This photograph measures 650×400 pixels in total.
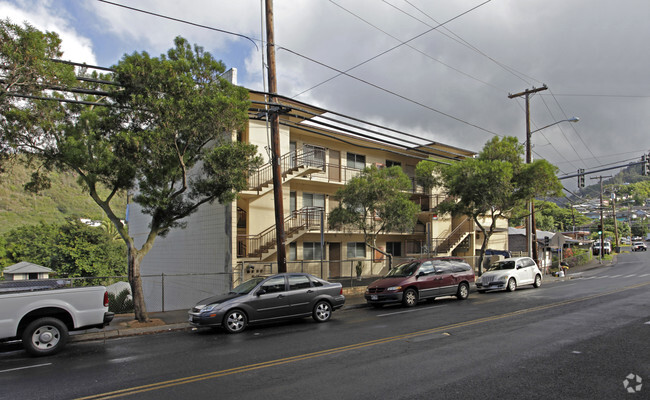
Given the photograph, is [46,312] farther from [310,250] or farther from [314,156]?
[314,156]

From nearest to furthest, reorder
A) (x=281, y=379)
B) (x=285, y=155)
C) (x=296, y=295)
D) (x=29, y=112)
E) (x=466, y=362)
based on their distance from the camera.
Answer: (x=281, y=379) < (x=466, y=362) < (x=29, y=112) < (x=296, y=295) < (x=285, y=155)

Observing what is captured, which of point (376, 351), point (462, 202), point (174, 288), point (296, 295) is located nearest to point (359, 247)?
point (462, 202)

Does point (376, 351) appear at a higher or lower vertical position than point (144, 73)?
lower

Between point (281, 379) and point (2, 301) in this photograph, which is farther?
point (2, 301)

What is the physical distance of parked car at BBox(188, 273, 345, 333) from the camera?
10.9 metres

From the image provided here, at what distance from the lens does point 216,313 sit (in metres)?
10.8

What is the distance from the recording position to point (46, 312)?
9031 millimetres

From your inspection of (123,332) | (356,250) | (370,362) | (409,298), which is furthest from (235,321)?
(356,250)

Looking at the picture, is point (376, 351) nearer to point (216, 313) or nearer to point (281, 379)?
point (281, 379)

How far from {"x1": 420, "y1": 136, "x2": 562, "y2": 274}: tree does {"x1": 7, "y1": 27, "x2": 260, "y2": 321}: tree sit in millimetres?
13109

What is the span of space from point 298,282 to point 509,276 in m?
12.0

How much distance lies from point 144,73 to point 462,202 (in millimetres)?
16864

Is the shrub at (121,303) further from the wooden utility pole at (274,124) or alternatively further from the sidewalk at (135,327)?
the wooden utility pole at (274,124)

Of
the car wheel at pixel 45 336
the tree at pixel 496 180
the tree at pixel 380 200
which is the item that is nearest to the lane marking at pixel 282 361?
the car wheel at pixel 45 336
